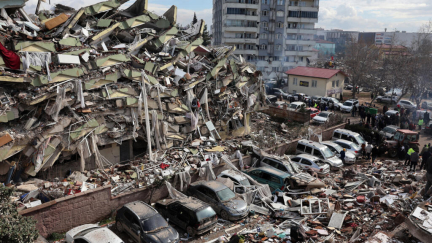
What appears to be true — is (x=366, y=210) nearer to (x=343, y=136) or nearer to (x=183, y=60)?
(x=343, y=136)

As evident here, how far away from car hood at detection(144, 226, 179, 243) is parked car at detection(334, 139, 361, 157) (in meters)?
13.9

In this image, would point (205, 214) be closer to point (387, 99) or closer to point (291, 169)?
point (291, 169)

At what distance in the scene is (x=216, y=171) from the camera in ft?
53.2

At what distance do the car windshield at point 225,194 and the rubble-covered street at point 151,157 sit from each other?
0.27 feet

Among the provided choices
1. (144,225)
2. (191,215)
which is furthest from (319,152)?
(144,225)

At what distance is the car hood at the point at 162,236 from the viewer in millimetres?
10547

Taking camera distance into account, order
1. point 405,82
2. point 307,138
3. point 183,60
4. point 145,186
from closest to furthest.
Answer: point 145,186
point 183,60
point 307,138
point 405,82

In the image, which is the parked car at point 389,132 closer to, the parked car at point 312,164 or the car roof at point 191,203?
the parked car at point 312,164

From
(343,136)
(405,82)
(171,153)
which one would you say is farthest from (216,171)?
(405,82)

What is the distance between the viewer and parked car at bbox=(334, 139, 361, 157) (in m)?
20.6

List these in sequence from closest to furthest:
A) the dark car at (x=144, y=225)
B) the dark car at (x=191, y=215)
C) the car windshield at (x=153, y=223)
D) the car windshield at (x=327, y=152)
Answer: the dark car at (x=144, y=225) < the car windshield at (x=153, y=223) < the dark car at (x=191, y=215) < the car windshield at (x=327, y=152)

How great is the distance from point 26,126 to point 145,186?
5.42 m

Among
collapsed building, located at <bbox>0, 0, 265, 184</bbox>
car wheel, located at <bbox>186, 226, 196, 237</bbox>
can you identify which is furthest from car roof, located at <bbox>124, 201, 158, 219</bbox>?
collapsed building, located at <bbox>0, 0, 265, 184</bbox>

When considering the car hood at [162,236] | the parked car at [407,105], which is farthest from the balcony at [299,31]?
the car hood at [162,236]
